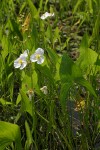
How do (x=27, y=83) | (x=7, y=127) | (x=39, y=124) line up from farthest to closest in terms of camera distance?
1. (x=39, y=124)
2. (x=27, y=83)
3. (x=7, y=127)

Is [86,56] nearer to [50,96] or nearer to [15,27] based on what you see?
[50,96]

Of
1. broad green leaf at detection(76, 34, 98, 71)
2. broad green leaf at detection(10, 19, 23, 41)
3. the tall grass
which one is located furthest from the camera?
broad green leaf at detection(10, 19, 23, 41)

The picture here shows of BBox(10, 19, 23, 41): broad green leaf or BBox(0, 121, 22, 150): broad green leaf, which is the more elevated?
BBox(10, 19, 23, 41): broad green leaf

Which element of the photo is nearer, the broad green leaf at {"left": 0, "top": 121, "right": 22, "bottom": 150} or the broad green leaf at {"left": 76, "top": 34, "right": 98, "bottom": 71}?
the broad green leaf at {"left": 0, "top": 121, "right": 22, "bottom": 150}

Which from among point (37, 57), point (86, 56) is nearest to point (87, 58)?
point (86, 56)

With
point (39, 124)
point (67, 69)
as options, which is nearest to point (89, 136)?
point (39, 124)

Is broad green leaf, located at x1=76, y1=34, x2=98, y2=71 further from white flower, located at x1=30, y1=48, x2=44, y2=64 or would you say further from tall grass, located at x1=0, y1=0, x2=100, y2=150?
white flower, located at x1=30, y1=48, x2=44, y2=64

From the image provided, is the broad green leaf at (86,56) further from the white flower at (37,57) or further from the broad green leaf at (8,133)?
the broad green leaf at (8,133)

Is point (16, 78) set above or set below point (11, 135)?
below

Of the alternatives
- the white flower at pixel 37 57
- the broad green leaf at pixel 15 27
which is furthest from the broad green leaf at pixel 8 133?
the broad green leaf at pixel 15 27

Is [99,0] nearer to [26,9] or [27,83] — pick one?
[27,83]

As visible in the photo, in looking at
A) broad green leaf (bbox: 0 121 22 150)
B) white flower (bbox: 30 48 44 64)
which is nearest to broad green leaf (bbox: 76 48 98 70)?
white flower (bbox: 30 48 44 64)
